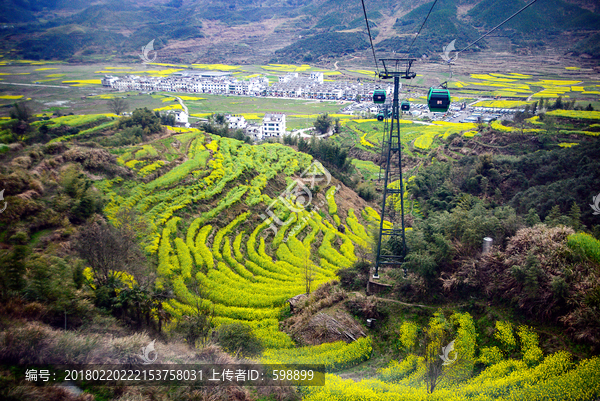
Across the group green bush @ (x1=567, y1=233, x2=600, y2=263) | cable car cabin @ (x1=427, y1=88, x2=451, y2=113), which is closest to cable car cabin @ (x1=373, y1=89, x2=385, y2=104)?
cable car cabin @ (x1=427, y1=88, x2=451, y2=113)

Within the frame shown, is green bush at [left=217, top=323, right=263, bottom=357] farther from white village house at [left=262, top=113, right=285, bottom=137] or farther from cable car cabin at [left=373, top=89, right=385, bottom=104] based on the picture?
white village house at [left=262, top=113, right=285, bottom=137]

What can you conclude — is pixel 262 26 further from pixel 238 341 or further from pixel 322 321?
pixel 238 341

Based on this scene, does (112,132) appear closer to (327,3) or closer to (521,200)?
(521,200)

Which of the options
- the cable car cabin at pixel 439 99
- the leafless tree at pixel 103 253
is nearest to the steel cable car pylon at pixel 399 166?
the cable car cabin at pixel 439 99

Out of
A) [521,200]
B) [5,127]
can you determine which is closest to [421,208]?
[521,200]

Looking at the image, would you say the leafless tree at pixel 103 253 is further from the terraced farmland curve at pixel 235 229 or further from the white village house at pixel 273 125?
the white village house at pixel 273 125
